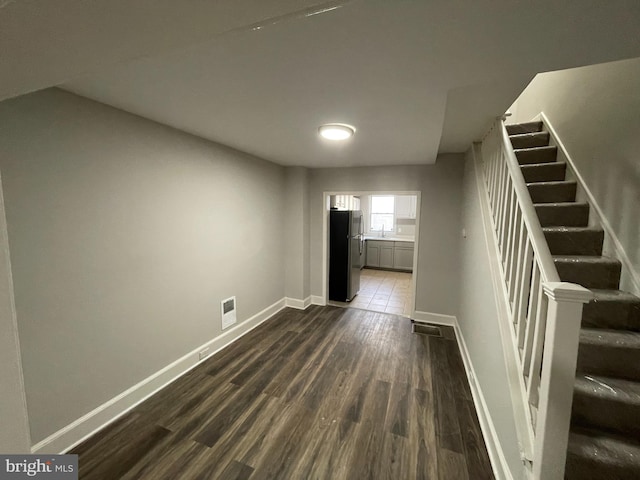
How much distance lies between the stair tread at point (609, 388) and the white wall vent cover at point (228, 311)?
9.54 feet

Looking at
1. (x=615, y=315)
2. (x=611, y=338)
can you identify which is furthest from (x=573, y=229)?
(x=611, y=338)

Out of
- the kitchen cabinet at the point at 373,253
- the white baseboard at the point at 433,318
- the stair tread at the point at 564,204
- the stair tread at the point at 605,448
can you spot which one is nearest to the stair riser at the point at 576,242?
the stair tread at the point at 564,204

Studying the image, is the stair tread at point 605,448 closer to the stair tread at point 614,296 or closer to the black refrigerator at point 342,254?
the stair tread at point 614,296

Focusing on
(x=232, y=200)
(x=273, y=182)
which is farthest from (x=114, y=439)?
(x=273, y=182)

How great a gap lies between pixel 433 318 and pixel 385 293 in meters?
1.47

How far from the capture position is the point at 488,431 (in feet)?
5.75

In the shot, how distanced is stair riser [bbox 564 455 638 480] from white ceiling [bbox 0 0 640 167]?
180 centimetres

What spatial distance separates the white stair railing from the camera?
0.99 m

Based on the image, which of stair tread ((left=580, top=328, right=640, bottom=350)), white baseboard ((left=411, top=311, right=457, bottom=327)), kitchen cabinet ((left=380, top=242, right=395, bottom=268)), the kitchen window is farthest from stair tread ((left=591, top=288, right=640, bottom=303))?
the kitchen window

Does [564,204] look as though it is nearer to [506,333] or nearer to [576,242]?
[576,242]

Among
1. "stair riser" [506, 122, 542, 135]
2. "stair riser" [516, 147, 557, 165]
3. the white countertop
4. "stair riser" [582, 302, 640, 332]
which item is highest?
"stair riser" [506, 122, 542, 135]

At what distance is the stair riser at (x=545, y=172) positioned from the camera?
7.93 feet

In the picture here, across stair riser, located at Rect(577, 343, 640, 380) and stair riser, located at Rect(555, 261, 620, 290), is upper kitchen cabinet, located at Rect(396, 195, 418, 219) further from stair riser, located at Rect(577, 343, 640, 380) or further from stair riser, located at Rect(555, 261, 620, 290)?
stair riser, located at Rect(577, 343, 640, 380)

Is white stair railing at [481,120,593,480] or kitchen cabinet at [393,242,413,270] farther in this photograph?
kitchen cabinet at [393,242,413,270]
